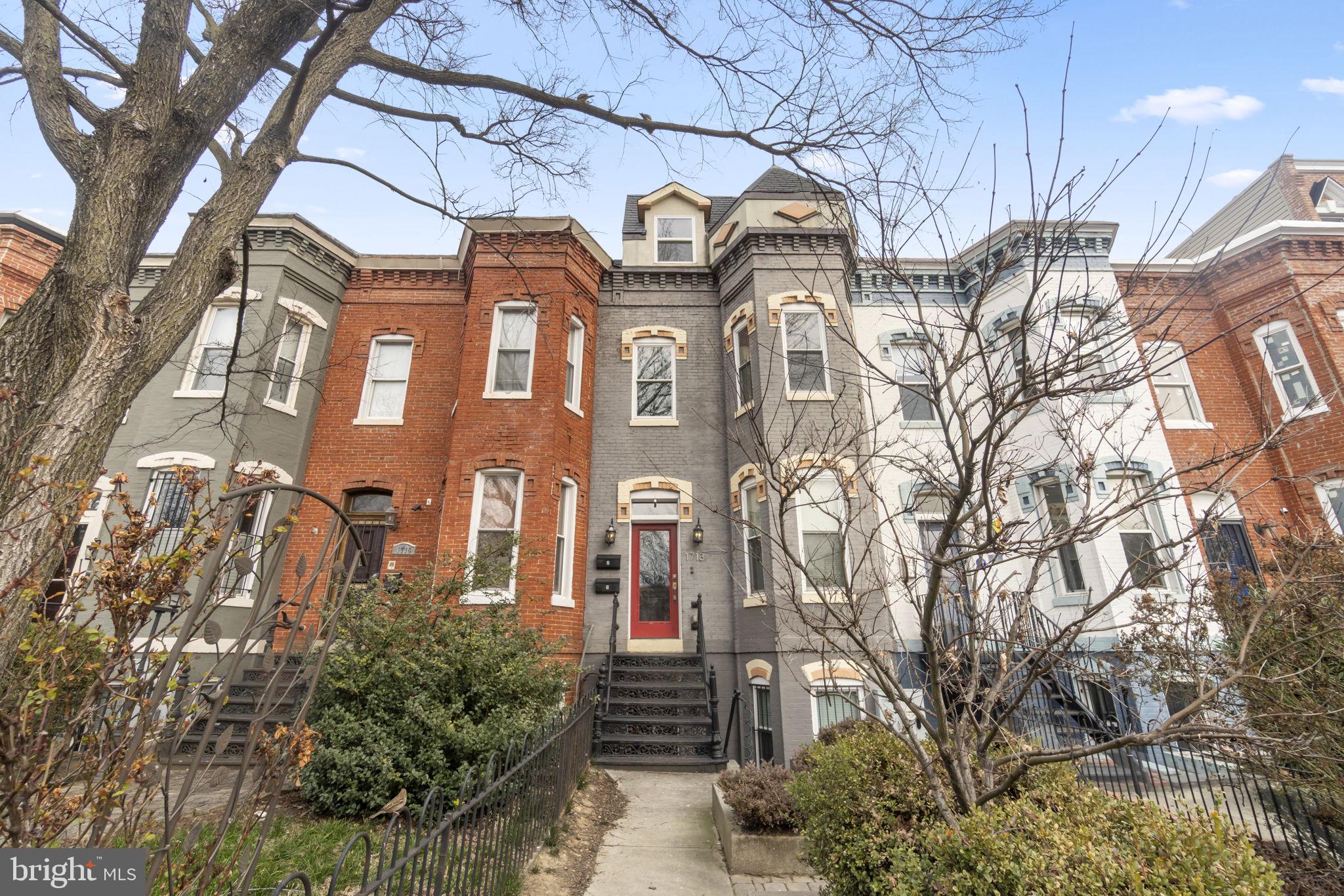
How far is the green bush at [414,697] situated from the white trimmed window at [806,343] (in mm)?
6333

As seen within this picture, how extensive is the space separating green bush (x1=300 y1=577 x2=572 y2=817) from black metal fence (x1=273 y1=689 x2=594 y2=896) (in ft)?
1.06

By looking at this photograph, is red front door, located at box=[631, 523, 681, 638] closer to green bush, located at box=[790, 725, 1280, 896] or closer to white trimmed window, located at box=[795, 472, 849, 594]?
white trimmed window, located at box=[795, 472, 849, 594]

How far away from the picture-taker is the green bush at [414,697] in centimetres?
515

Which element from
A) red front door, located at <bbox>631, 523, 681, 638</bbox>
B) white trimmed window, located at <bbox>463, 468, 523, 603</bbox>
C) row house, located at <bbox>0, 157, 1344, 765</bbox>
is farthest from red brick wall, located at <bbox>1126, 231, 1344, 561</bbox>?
white trimmed window, located at <bbox>463, 468, 523, 603</bbox>

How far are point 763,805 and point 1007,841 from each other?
265 centimetres

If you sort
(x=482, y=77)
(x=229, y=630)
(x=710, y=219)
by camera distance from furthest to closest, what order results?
(x=710, y=219) < (x=229, y=630) < (x=482, y=77)

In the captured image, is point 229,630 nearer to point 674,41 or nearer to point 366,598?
point 366,598

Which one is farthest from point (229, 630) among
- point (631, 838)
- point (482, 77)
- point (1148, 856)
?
point (1148, 856)

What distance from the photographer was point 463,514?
373 inches

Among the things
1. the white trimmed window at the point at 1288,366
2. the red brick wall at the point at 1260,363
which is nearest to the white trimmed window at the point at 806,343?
the red brick wall at the point at 1260,363

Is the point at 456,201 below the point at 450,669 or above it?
above

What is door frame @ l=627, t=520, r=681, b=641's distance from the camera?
10117 millimetres

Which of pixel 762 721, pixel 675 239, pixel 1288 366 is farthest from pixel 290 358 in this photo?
pixel 1288 366

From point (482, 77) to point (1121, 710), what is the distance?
10.9m
